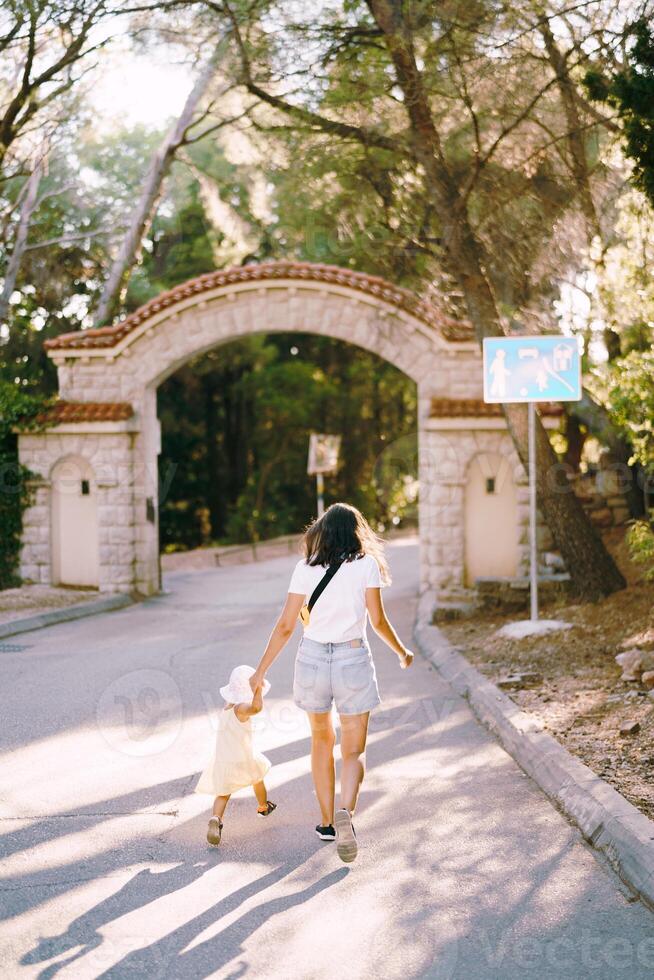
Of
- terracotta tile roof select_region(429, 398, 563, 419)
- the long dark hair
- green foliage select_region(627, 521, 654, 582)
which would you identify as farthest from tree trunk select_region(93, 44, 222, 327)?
the long dark hair

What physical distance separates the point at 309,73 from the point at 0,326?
12.0 metres

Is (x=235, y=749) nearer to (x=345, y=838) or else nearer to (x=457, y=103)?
(x=345, y=838)

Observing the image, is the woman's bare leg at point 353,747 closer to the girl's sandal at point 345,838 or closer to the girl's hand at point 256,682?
the girl's sandal at point 345,838

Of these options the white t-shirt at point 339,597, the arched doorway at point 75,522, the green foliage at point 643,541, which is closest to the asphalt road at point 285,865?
the white t-shirt at point 339,597

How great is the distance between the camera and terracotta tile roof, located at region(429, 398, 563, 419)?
16531 mm

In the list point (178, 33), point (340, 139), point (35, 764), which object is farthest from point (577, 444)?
point (35, 764)

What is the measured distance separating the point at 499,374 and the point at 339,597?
22.6 ft

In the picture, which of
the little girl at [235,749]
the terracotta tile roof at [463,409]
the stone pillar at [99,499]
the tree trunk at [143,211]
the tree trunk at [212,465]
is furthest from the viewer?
the tree trunk at [212,465]

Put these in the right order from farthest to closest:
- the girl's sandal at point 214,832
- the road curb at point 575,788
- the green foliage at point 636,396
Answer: the green foliage at point 636,396
the girl's sandal at point 214,832
the road curb at point 575,788

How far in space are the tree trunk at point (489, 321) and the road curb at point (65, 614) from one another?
6740mm

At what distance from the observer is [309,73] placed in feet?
45.3

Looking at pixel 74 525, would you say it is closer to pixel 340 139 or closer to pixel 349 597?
pixel 340 139

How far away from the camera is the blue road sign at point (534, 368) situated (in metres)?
11.7

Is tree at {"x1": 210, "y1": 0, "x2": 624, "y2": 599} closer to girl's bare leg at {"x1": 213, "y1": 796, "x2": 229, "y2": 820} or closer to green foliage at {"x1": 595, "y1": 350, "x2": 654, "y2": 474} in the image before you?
green foliage at {"x1": 595, "y1": 350, "x2": 654, "y2": 474}
